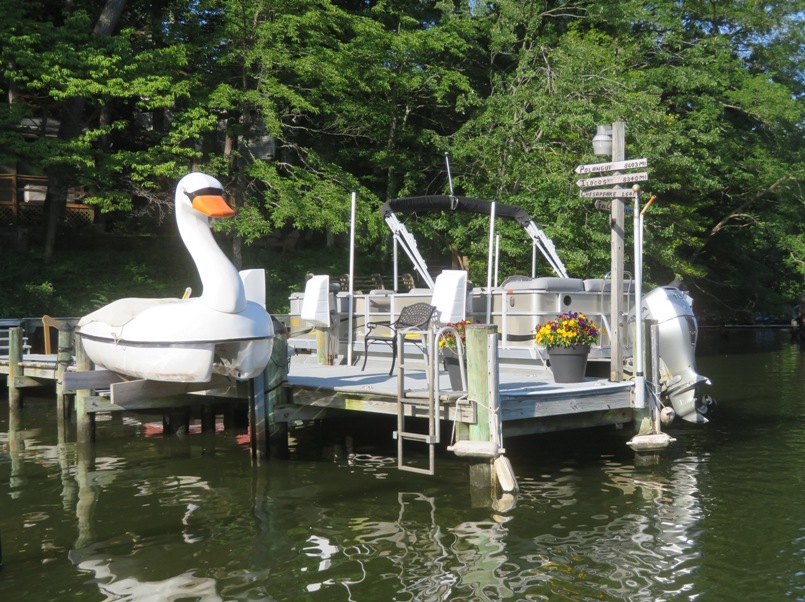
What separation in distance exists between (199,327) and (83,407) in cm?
395

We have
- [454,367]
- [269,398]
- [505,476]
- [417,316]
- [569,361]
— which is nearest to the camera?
[505,476]

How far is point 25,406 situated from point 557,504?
1343cm

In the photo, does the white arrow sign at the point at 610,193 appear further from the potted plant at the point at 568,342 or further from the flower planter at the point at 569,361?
the flower planter at the point at 569,361

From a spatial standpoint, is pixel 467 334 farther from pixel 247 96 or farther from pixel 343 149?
pixel 343 149

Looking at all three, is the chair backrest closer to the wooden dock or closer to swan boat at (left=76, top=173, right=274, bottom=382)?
the wooden dock

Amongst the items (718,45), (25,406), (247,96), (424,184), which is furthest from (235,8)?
(718,45)

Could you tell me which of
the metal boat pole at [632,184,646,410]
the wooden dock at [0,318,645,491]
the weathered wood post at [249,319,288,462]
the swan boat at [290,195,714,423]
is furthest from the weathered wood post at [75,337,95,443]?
the metal boat pole at [632,184,646,410]

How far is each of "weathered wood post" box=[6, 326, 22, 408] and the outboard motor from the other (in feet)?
37.2

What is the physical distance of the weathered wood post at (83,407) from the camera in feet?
44.1

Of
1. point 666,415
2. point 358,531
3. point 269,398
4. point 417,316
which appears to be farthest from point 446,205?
point 358,531

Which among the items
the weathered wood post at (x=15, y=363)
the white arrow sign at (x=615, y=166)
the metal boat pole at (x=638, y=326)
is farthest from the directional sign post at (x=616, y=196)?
the weathered wood post at (x=15, y=363)

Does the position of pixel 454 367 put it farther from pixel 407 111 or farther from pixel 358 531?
pixel 407 111

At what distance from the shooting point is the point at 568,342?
12.3m

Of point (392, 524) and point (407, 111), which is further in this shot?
point (407, 111)
